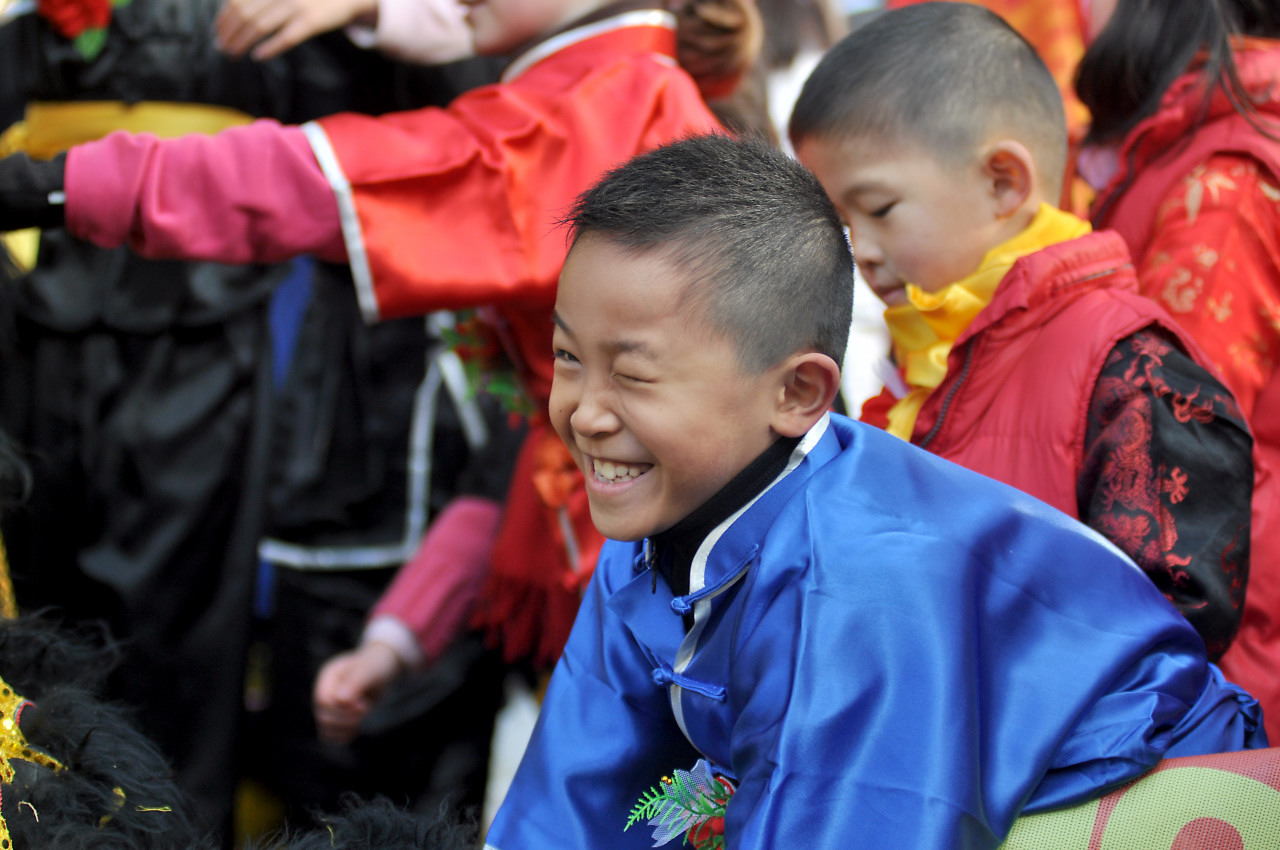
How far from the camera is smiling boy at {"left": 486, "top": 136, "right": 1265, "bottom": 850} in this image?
0.83 meters

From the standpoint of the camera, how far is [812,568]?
88 centimetres

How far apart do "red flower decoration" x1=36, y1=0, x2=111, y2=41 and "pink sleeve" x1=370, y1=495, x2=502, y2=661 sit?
0.89 metres

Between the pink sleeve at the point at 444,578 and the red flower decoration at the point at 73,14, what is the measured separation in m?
0.89

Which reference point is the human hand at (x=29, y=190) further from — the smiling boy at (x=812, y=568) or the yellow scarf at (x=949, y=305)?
the yellow scarf at (x=949, y=305)

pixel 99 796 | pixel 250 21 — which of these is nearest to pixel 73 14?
pixel 250 21

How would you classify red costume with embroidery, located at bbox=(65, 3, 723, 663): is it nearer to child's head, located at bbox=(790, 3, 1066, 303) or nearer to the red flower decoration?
child's head, located at bbox=(790, 3, 1066, 303)

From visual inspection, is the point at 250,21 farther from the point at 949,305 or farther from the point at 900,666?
the point at 900,666

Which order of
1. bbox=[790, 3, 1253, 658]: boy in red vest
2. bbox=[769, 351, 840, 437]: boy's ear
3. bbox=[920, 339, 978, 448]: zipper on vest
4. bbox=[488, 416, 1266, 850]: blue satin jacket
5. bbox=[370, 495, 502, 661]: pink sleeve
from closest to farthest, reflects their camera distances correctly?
1. bbox=[488, 416, 1266, 850]: blue satin jacket
2. bbox=[769, 351, 840, 437]: boy's ear
3. bbox=[790, 3, 1253, 658]: boy in red vest
4. bbox=[920, 339, 978, 448]: zipper on vest
5. bbox=[370, 495, 502, 661]: pink sleeve

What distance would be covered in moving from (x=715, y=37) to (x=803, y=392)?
916 mm

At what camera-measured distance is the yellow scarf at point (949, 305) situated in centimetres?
120

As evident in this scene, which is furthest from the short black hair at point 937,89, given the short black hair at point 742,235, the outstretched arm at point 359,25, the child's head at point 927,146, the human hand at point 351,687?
the human hand at point 351,687

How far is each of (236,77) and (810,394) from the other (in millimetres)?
1191

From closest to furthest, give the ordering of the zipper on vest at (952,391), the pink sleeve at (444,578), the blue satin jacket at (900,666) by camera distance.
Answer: the blue satin jacket at (900,666), the zipper on vest at (952,391), the pink sleeve at (444,578)

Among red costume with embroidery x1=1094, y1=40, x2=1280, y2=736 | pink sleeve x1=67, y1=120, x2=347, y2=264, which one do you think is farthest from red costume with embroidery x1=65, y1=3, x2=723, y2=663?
red costume with embroidery x1=1094, y1=40, x2=1280, y2=736
